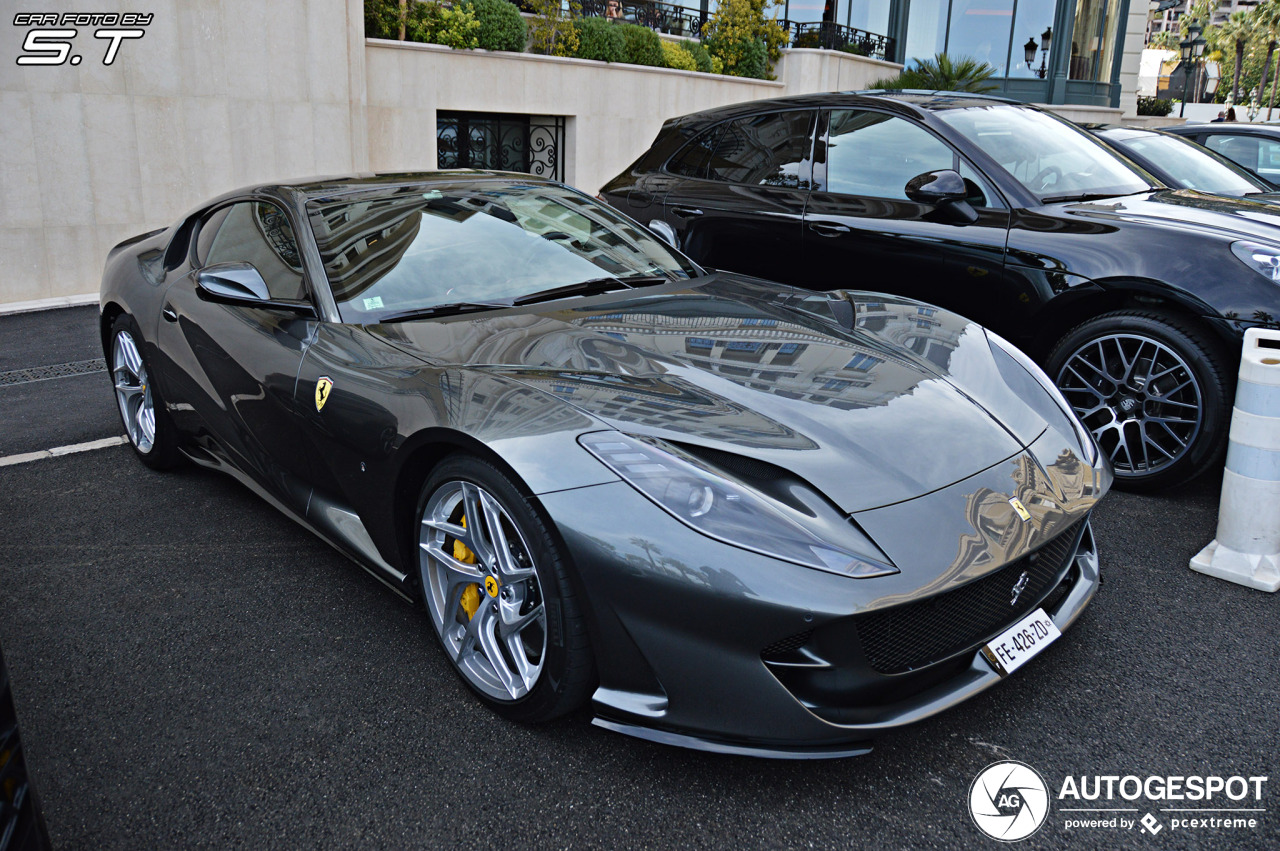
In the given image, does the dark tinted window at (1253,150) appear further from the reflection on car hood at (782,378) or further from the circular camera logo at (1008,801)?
the circular camera logo at (1008,801)

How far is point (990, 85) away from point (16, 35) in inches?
830

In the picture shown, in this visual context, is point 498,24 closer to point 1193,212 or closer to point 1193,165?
point 1193,165

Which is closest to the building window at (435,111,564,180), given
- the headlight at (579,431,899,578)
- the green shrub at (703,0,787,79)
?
the green shrub at (703,0,787,79)

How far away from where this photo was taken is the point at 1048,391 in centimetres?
288

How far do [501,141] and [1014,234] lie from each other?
10769mm

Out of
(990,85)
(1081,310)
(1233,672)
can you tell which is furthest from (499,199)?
(990,85)

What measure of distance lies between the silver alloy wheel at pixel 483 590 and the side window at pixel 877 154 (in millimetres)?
3192

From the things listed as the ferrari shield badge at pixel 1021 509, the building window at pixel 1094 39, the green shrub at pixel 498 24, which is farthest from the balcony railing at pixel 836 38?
the ferrari shield badge at pixel 1021 509

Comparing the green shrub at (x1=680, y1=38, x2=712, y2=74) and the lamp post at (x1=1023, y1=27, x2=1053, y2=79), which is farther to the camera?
the lamp post at (x1=1023, y1=27, x2=1053, y2=79)

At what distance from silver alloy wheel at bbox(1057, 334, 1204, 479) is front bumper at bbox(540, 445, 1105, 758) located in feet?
6.84

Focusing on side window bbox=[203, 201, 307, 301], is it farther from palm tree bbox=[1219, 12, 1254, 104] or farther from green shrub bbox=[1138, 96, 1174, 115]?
palm tree bbox=[1219, 12, 1254, 104]

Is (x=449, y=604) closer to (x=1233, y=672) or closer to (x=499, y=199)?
(x=499, y=199)

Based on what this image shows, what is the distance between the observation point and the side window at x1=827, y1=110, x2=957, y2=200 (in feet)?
15.2

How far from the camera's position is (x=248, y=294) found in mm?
3051
